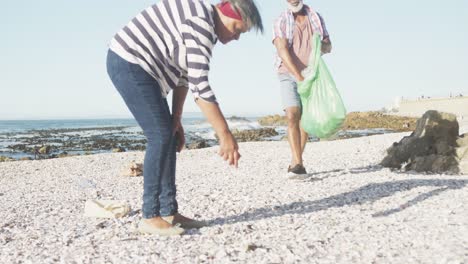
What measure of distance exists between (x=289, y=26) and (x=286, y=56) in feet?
1.56

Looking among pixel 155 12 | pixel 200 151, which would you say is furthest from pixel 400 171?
pixel 200 151

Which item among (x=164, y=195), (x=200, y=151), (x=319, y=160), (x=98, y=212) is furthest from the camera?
(x=200, y=151)

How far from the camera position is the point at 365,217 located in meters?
4.31

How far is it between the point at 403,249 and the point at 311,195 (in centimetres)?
215

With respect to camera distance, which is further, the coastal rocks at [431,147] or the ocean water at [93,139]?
the ocean water at [93,139]

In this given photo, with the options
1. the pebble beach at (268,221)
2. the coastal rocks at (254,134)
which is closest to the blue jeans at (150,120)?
the pebble beach at (268,221)

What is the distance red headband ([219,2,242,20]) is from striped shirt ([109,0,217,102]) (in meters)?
0.09

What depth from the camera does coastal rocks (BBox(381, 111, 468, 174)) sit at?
726 cm

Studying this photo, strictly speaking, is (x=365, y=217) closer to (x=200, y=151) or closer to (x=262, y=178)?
(x=262, y=178)

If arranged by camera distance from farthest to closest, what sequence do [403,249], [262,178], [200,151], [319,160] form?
1. [200,151]
2. [319,160]
3. [262,178]
4. [403,249]

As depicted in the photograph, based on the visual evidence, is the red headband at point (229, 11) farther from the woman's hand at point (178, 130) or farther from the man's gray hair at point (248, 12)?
the woman's hand at point (178, 130)

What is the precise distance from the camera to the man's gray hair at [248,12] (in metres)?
3.43

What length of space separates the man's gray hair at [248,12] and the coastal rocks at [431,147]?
4.76 meters

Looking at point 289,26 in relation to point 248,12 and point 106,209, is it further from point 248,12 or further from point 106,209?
point 106,209
